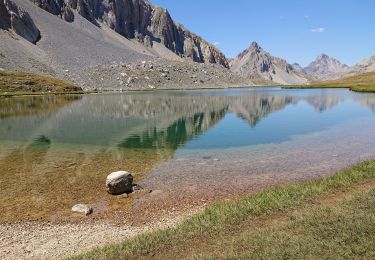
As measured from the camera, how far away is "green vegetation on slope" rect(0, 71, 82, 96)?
531ft

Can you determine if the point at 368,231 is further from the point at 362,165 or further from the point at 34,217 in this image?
the point at 34,217

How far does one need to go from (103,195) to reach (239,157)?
15433 millimetres

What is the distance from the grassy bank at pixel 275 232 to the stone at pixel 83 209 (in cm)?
659

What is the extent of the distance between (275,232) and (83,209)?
491 inches

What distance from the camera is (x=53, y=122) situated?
2643 inches

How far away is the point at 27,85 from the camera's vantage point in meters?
169

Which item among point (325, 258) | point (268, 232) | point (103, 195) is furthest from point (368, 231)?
point (103, 195)

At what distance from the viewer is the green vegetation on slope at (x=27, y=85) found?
161875mm

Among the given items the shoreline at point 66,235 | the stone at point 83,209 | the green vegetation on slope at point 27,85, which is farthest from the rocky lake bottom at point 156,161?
the green vegetation on slope at point 27,85

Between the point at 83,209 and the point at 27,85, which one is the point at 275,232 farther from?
the point at 27,85

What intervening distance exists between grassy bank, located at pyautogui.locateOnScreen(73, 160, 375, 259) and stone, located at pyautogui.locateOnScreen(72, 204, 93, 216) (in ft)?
21.6

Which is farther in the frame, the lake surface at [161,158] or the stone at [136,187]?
the stone at [136,187]

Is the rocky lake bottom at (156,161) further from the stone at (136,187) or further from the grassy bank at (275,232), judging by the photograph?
the grassy bank at (275,232)

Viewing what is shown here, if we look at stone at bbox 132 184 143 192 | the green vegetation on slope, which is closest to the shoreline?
stone at bbox 132 184 143 192
